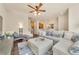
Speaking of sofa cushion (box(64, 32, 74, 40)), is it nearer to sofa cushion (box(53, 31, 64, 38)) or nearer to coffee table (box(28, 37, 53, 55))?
sofa cushion (box(53, 31, 64, 38))

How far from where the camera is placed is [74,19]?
1623mm

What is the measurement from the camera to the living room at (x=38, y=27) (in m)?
1.61

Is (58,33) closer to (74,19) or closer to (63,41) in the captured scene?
(63,41)

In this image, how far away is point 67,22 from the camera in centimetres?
164

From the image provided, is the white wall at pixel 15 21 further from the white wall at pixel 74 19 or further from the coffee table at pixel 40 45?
the white wall at pixel 74 19

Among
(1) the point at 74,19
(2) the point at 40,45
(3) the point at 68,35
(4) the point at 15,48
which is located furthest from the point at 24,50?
(1) the point at 74,19

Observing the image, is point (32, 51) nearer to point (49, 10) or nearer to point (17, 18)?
point (17, 18)

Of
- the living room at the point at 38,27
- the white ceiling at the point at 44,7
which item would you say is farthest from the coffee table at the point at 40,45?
the white ceiling at the point at 44,7

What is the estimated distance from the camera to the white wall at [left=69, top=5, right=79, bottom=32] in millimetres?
1615

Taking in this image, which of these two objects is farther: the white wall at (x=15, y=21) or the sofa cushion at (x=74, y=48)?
the white wall at (x=15, y=21)

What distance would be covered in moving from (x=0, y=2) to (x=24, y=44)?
731mm

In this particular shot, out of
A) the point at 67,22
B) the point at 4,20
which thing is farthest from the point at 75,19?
the point at 4,20

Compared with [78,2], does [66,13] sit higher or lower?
lower

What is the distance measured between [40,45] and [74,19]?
0.64 m
